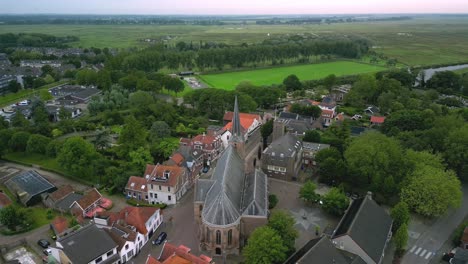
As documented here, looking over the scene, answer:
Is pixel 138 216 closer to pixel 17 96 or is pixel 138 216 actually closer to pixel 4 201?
pixel 4 201

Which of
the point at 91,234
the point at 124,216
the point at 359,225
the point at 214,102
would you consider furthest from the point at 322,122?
the point at 91,234

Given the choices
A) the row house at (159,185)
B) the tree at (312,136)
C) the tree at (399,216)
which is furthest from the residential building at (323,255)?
the tree at (312,136)

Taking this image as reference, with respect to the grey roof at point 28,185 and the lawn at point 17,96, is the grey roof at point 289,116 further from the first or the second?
the lawn at point 17,96

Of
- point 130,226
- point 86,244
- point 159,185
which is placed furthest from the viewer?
point 159,185

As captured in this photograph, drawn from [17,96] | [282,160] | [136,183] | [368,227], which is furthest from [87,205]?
[17,96]

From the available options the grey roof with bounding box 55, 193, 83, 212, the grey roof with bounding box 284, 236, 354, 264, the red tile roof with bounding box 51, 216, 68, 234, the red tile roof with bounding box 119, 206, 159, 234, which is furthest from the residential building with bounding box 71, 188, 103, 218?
the grey roof with bounding box 284, 236, 354, 264

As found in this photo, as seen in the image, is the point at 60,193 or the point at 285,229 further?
the point at 60,193

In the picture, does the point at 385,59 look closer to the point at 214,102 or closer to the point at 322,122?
the point at 322,122

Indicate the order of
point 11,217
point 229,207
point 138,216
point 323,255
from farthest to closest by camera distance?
point 11,217, point 138,216, point 229,207, point 323,255
